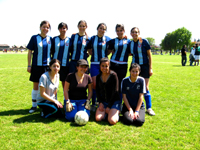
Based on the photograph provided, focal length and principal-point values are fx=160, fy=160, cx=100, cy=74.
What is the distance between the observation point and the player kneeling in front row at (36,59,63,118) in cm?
404

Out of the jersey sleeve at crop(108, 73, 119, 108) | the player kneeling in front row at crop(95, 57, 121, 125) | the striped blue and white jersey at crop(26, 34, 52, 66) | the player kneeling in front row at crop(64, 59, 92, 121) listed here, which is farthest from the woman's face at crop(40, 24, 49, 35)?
the jersey sleeve at crop(108, 73, 119, 108)

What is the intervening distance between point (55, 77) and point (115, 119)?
6.31ft

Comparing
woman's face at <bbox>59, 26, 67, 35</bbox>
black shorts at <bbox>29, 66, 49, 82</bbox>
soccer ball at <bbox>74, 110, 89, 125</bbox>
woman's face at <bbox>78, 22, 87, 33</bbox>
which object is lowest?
soccer ball at <bbox>74, 110, 89, 125</bbox>

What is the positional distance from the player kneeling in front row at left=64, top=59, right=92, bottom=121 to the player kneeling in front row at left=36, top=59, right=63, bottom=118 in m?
0.27

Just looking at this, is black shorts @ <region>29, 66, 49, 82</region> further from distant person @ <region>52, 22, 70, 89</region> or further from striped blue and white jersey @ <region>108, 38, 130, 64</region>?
striped blue and white jersey @ <region>108, 38, 130, 64</region>

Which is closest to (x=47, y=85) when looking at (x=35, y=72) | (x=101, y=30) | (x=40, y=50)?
(x=35, y=72)

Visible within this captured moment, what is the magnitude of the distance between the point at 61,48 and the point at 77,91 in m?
1.35

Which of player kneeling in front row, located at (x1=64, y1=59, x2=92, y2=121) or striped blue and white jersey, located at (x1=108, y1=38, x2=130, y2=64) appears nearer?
player kneeling in front row, located at (x1=64, y1=59, x2=92, y2=121)

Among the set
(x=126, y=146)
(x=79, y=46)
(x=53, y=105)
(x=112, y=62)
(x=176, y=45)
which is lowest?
(x=126, y=146)

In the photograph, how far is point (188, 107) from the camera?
4922 mm

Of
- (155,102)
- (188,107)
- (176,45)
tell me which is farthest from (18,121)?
(176,45)

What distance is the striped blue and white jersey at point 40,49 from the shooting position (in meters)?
4.39

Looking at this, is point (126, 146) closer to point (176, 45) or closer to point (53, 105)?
point (53, 105)

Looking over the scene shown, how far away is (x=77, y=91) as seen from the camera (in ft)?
14.0
